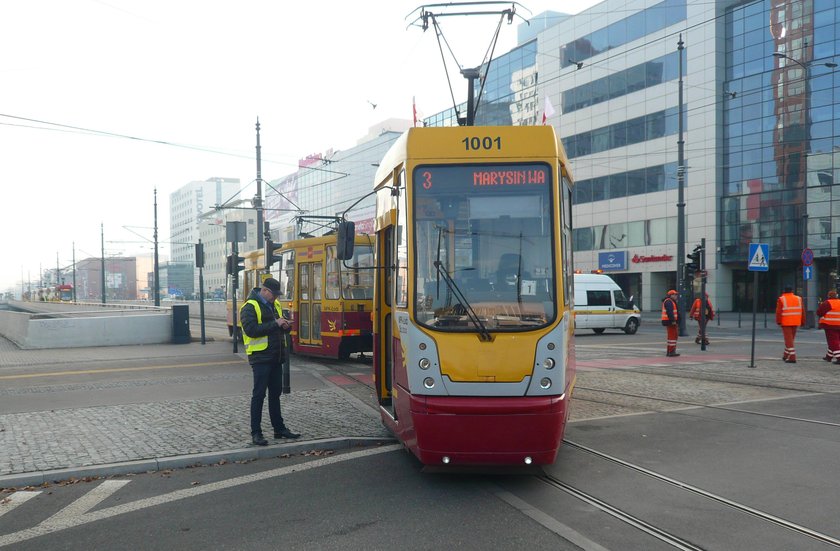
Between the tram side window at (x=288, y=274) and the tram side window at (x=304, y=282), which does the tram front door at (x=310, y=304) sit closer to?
the tram side window at (x=304, y=282)

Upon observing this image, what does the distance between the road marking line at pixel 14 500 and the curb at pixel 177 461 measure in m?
0.23

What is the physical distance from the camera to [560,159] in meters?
6.05

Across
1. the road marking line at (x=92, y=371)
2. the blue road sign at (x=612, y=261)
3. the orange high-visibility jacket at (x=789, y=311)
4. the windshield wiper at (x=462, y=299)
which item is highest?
the blue road sign at (x=612, y=261)

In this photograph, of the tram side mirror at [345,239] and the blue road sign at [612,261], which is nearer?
the tram side mirror at [345,239]

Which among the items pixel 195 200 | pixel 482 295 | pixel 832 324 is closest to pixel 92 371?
pixel 482 295

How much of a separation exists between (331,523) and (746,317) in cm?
4010

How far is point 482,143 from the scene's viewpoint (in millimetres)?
5969

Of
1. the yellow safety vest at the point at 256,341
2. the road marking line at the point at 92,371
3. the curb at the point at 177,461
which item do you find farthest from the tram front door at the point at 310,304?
the curb at the point at 177,461

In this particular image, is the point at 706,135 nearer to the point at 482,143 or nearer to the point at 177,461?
the point at 482,143

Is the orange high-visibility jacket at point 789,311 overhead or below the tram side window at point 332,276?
below

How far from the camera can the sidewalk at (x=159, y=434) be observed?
6.52 metres

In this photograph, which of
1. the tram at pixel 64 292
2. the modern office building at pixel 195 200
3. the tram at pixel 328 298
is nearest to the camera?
the tram at pixel 328 298

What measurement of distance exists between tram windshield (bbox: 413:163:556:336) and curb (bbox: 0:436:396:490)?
2327 mm

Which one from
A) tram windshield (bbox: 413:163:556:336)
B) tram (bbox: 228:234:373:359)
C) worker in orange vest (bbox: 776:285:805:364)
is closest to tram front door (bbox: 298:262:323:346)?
tram (bbox: 228:234:373:359)
